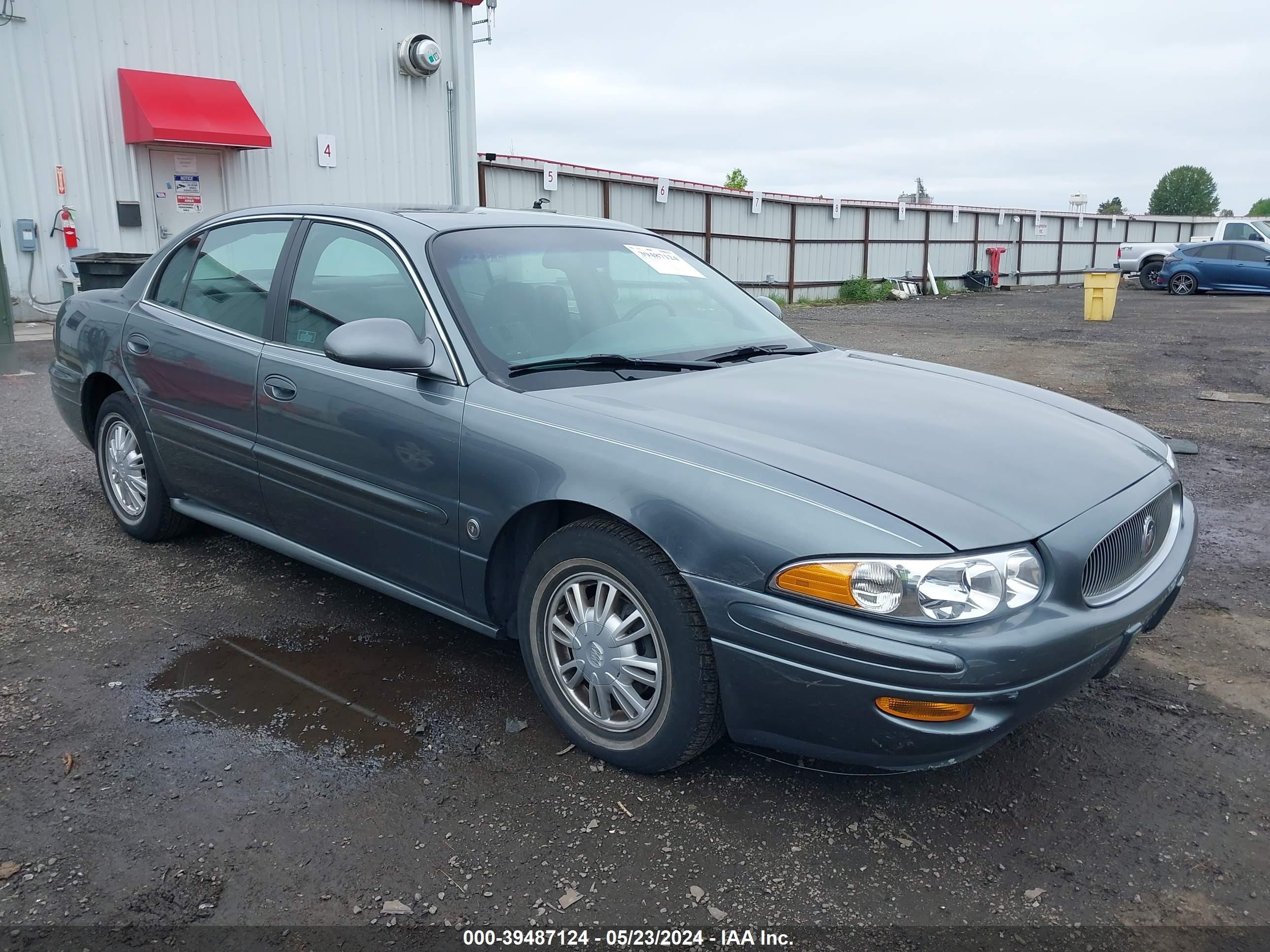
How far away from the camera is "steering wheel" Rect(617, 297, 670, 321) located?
359cm

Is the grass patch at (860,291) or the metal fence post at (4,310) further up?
the metal fence post at (4,310)

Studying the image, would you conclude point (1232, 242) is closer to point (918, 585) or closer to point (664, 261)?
point (664, 261)

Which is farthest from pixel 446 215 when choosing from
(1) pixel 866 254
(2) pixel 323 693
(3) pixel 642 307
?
(1) pixel 866 254

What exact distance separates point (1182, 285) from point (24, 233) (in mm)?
26443

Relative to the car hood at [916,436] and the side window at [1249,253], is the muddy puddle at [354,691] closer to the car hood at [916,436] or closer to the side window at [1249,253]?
the car hood at [916,436]

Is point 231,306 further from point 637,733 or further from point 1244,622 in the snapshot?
point 1244,622

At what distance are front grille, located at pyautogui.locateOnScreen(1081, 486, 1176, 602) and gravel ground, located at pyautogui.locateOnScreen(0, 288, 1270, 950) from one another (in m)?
0.57

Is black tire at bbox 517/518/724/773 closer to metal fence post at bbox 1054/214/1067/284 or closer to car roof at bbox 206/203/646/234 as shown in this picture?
car roof at bbox 206/203/646/234

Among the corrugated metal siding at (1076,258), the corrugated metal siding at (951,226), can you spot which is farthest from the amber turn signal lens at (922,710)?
the corrugated metal siding at (1076,258)

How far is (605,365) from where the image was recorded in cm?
327

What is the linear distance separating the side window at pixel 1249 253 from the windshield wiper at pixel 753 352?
86.6ft

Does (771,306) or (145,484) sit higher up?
(771,306)

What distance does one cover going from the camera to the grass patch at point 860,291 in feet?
85.8

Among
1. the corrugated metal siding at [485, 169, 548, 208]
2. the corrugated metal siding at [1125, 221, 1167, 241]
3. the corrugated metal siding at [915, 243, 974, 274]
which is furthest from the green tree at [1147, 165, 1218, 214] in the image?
the corrugated metal siding at [485, 169, 548, 208]
